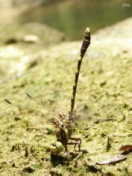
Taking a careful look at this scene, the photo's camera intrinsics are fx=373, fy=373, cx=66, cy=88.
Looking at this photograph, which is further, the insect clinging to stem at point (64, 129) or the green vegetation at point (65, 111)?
the green vegetation at point (65, 111)

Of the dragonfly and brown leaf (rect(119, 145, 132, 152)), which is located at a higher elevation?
the dragonfly

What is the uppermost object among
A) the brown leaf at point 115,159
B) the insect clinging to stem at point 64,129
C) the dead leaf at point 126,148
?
the insect clinging to stem at point 64,129

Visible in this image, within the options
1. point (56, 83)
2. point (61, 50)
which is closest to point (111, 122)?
point (56, 83)

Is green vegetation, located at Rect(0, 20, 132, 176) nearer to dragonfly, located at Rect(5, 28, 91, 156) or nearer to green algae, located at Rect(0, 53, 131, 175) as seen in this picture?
green algae, located at Rect(0, 53, 131, 175)

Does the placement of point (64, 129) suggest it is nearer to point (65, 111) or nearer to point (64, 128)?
point (64, 128)

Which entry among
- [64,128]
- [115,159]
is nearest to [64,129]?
[64,128]

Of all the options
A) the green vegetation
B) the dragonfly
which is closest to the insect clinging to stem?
the dragonfly

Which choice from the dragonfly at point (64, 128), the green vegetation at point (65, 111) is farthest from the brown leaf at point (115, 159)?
the dragonfly at point (64, 128)

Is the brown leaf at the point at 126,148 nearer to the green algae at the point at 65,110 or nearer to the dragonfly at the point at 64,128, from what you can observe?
the green algae at the point at 65,110

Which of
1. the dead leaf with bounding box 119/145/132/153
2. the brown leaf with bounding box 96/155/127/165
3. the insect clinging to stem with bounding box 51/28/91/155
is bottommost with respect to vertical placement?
the brown leaf with bounding box 96/155/127/165

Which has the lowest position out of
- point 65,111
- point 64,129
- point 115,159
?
point 115,159

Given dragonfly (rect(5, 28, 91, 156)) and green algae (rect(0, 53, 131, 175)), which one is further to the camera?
green algae (rect(0, 53, 131, 175))
